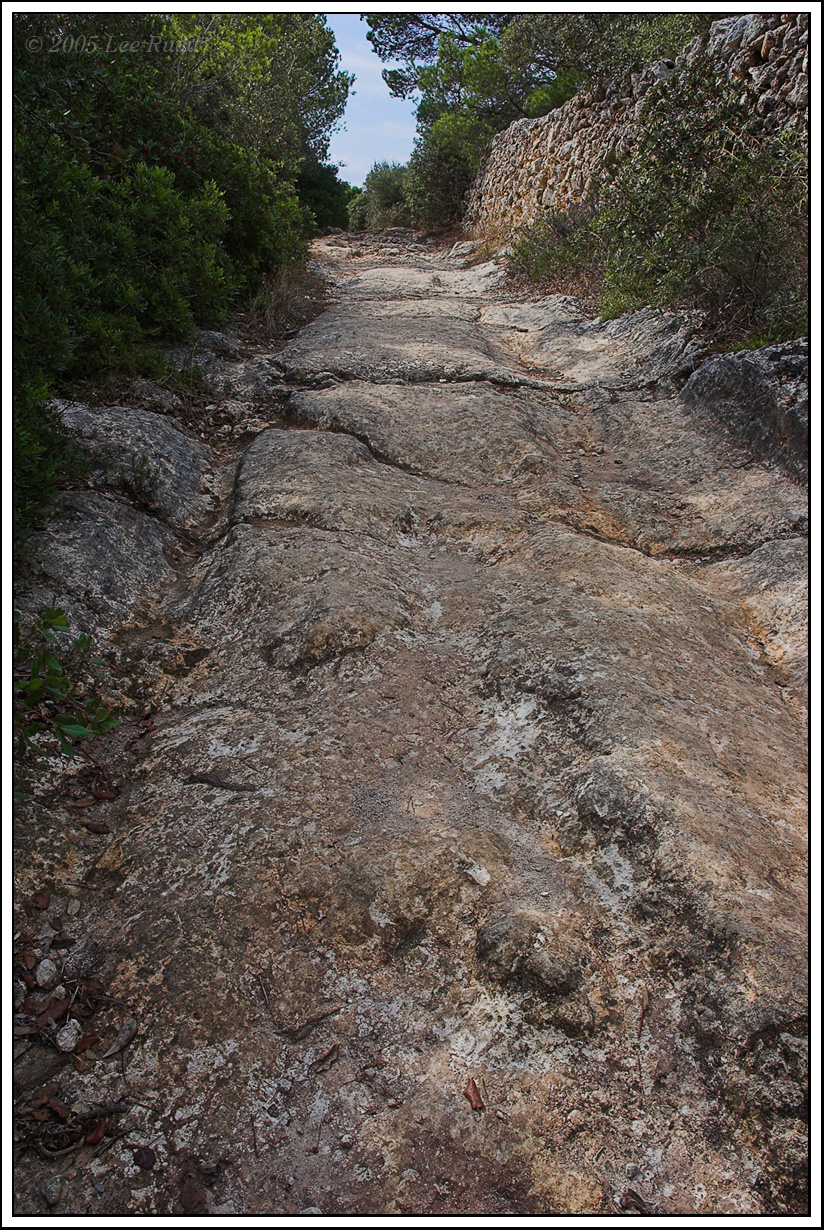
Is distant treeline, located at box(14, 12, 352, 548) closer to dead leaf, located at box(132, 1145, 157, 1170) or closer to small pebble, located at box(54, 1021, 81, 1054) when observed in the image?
small pebble, located at box(54, 1021, 81, 1054)

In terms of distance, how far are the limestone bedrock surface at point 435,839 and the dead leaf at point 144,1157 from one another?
10mm

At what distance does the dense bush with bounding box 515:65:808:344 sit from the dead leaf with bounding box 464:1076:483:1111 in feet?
14.7

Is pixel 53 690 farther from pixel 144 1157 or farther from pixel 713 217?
pixel 713 217

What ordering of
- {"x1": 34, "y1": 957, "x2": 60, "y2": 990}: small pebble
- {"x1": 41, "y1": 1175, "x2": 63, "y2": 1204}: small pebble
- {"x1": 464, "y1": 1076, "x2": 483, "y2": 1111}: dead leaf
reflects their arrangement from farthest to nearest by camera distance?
{"x1": 34, "y1": 957, "x2": 60, "y2": 990}: small pebble < {"x1": 464, "y1": 1076, "x2": 483, "y2": 1111}: dead leaf < {"x1": 41, "y1": 1175, "x2": 63, "y2": 1204}: small pebble

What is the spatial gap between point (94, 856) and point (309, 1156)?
1.06 meters

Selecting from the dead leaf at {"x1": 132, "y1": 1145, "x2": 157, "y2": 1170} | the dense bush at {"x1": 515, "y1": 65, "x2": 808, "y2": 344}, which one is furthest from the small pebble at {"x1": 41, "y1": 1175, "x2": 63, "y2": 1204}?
the dense bush at {"x1": 515, "y1": 65, "x2": 808, "y2": 344}

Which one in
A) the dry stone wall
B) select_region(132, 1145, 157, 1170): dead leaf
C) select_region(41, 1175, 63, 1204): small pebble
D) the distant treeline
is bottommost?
select_region(41, 1175, 63, 1204): small pebble

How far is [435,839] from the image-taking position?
2.12m

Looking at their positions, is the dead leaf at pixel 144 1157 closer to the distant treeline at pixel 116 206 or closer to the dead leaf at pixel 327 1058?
the dead leaf at pixel 327 1058

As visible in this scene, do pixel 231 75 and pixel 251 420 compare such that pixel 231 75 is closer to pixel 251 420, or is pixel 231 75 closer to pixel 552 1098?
pixel 251 420

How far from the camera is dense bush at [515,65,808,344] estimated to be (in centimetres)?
473

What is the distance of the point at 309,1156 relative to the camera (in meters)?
1.53

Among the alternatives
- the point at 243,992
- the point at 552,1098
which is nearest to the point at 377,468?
the point at 243,992

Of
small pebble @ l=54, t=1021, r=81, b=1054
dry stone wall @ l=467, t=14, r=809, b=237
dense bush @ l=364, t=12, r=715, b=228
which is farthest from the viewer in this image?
dense bush @ l=364, t=12, r=715, b=228
